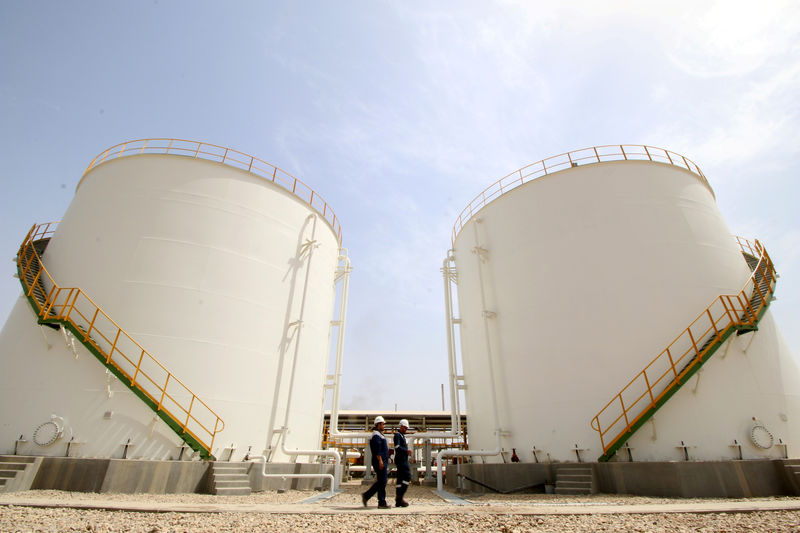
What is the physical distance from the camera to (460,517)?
568 centimetres

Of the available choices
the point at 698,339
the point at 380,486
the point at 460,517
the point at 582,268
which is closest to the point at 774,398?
the point at 698,339

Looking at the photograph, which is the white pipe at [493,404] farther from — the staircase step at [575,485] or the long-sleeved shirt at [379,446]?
the long-sleeved shirt at [379,446]

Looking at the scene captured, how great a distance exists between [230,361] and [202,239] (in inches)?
144

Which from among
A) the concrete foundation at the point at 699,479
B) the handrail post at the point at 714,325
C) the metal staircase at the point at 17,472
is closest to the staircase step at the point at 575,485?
the concrete foundation at the point at 699,479

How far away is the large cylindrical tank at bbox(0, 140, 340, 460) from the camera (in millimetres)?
10125

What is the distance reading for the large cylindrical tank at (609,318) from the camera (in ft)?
33.4

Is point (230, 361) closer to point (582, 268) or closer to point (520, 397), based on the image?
point (520, 397)

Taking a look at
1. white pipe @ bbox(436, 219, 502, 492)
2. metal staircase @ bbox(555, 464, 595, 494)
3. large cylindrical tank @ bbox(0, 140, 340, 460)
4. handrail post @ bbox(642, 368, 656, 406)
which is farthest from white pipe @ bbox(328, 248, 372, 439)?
handrail post @ bbox(642, 368, 656, 406)

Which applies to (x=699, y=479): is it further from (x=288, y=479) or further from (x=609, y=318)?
(x=288, y=479)

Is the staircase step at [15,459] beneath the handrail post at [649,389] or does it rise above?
beneath

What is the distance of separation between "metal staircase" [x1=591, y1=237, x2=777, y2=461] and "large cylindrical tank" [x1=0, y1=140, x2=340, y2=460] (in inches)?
354

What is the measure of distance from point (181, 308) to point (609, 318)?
11.6m

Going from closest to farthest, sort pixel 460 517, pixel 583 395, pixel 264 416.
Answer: pixel 460 517 → pixel 583 395 → pixel 264 416

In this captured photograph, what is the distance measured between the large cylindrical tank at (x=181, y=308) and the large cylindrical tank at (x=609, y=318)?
6.57m
